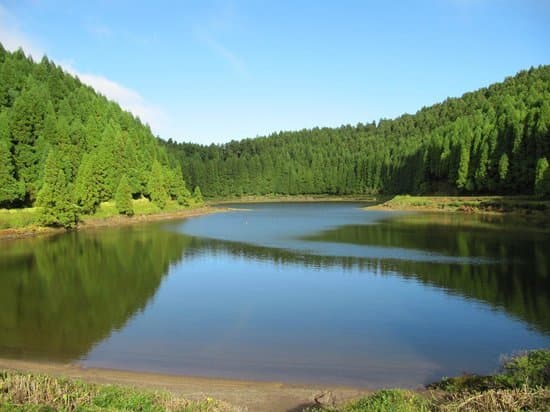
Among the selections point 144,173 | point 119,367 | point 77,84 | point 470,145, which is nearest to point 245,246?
point 119,367

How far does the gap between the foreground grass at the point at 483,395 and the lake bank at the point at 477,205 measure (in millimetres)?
61214

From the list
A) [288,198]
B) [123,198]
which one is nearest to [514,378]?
[123,198]

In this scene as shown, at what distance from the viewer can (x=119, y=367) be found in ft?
57.1

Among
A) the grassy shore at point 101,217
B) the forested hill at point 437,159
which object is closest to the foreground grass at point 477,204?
the forested hill at point 437,159

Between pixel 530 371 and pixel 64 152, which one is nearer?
pixel 530 371

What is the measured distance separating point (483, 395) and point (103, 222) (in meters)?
68.1

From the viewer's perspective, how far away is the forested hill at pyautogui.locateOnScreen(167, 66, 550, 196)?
277 feet

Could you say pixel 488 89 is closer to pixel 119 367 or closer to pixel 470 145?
pixel 470 145

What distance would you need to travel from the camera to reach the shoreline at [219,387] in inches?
544

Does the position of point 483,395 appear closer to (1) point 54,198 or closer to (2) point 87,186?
(1) point 54,198

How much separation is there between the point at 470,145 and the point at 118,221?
68.1m

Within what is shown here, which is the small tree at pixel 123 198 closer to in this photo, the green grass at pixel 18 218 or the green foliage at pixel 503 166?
the green grass at pixel 18 218

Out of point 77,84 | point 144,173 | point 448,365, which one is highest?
point 77,84

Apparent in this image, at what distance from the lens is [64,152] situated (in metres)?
74.9
